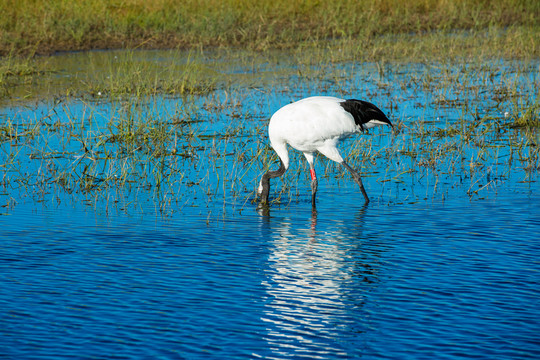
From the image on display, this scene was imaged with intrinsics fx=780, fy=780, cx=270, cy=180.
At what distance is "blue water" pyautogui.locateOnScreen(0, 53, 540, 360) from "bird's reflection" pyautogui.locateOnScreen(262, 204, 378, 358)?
0.05 ft

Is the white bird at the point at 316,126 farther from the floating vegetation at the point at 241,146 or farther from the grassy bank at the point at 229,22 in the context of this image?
the grassy bank at the point at 229,22

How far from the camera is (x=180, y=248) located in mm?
6023

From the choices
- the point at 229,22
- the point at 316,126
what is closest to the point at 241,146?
the point at 316,126

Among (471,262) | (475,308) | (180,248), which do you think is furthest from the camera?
(180,248)

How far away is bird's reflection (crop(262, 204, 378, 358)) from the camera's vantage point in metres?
4.30

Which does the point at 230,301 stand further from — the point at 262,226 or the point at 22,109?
the point at 22,109

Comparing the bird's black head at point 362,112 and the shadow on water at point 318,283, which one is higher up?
the bird's black head at point 362,112

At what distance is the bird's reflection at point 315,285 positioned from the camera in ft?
14.1

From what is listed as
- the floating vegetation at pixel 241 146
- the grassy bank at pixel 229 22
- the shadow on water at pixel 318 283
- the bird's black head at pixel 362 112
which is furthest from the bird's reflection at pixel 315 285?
the grassy bank at pixel 229 22

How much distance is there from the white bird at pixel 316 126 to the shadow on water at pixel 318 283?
2.39 feet

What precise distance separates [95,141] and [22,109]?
2423mm

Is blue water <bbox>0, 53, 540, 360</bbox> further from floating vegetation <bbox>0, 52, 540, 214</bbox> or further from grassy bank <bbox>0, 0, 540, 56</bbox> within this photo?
grassy bank <bbox>0, 0, 540, 56</bbox>

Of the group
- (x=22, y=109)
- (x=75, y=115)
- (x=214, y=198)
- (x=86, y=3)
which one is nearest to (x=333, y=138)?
(x=214, y=198)

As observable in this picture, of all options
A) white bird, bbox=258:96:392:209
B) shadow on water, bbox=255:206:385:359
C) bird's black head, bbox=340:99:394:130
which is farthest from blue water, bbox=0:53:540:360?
bird's black head, bbox=340:99:394:130
